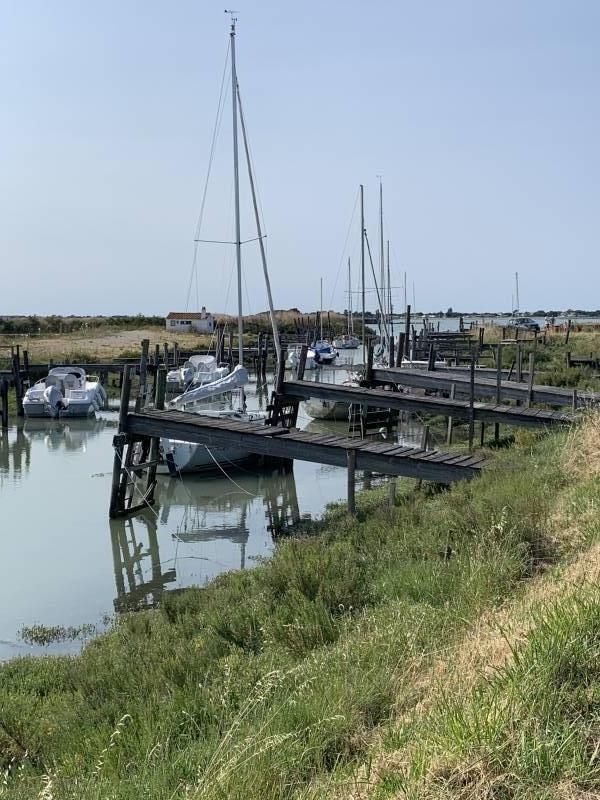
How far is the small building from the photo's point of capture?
8044 centimetres

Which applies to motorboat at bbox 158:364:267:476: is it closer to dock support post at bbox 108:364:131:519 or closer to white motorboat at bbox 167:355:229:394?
dock support post at bbox 108:364:131:519

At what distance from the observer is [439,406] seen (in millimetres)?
20438

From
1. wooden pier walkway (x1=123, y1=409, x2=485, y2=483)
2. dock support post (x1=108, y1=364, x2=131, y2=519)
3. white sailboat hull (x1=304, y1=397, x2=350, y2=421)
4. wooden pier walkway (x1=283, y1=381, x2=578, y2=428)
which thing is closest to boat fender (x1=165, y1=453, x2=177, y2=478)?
wooden pier walkway (x1=123, y1=409, x2=485, y2=483)

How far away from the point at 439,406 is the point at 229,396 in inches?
320

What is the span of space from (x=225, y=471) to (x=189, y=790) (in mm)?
18601

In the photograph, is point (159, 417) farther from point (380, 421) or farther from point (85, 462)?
point (380, 421)

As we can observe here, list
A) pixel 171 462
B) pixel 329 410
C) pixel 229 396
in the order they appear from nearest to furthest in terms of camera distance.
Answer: pixel 171 462
pixel 229 396
pixel 329 410

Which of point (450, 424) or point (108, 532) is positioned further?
point (450, 424)

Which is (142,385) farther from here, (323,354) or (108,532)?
(323,354)

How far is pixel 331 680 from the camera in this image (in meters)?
Result: 5.03

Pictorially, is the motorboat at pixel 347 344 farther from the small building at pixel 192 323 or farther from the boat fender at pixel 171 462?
the boat fender at pixel 171 462

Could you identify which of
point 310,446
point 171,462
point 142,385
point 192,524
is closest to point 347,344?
point 171,462

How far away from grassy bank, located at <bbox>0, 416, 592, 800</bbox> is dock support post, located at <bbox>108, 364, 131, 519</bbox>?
7.13 metres

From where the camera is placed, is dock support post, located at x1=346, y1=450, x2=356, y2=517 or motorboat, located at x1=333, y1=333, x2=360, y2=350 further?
motorboat, located at x1=333, y1=333, x2=360, y2=350
